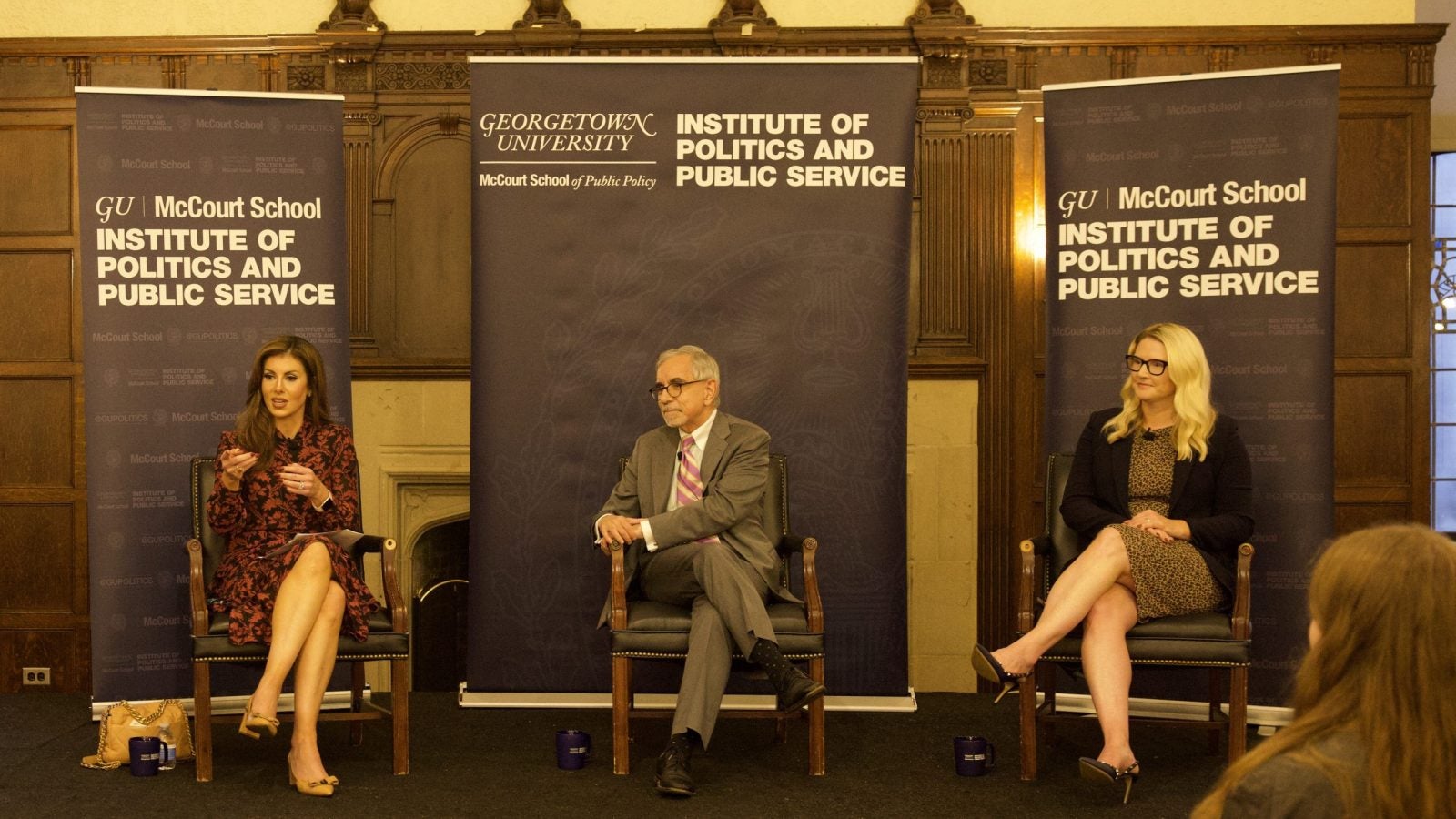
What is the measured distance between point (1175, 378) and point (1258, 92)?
46.3 inches

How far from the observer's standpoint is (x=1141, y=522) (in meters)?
4.07

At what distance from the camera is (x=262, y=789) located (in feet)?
12.8

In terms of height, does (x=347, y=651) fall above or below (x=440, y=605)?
above

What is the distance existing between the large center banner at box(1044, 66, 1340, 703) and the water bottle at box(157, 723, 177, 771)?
3009 millimetres

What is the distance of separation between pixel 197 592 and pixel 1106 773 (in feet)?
8.59

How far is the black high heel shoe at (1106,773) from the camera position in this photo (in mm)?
3648

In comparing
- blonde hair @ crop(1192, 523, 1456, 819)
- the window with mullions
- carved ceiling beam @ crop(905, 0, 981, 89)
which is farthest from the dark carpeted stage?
the window with mullions

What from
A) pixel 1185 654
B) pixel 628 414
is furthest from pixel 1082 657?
pixel 628 414

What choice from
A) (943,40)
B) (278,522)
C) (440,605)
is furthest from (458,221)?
(943,40)

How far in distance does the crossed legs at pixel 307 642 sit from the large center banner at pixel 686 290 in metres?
0.86

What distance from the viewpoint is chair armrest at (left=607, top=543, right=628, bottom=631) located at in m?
4.07

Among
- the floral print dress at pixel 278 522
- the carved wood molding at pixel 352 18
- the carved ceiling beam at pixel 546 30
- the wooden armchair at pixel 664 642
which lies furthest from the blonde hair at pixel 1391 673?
the carved wood molding at pixel 352 18

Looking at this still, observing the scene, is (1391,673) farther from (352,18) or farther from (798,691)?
(352,18)

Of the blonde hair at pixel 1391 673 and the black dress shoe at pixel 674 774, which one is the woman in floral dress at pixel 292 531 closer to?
the black dress shoe at pixel 674 774
